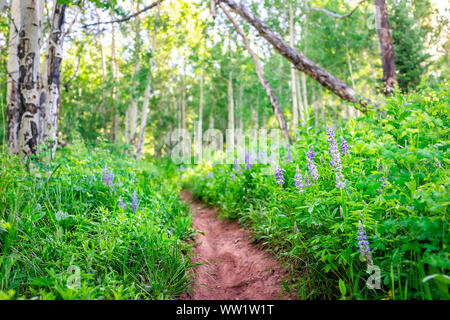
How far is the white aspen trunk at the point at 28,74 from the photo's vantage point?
3721mm

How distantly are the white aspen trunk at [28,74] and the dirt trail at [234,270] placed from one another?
2.96 m

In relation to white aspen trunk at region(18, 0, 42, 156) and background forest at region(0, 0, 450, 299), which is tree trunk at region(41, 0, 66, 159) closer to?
background forest at region(0, 0, 450, 299)

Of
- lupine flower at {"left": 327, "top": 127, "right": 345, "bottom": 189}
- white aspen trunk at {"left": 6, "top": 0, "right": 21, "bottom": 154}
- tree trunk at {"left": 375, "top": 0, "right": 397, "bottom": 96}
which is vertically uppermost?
tree trunk at {"left": 375, "top": 0, "right": 397, "bottom": 96}

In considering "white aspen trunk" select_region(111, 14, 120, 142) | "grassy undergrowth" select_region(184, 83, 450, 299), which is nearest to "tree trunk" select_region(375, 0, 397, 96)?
"grassy undergrowth" select_region(184, 83, 450, 299)

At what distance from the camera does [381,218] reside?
1.79 metres

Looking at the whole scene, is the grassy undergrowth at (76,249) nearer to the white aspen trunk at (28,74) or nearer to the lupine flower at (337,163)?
the white aspen trunk at (28,74)

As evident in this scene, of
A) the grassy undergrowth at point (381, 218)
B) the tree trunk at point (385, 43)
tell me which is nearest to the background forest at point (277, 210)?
the grassy undergrowth at point (381, 218)

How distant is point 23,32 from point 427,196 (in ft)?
17.0

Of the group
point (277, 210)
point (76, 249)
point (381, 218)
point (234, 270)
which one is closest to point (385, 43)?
point (277, 210)

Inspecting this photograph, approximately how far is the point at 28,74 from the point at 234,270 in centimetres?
405

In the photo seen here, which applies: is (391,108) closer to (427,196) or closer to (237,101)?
(427,196)

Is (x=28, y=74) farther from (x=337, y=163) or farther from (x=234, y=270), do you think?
(x=337, y=163)

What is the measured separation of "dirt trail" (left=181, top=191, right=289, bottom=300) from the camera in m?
2.34

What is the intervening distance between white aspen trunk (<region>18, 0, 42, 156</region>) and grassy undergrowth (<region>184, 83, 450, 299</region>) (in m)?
3.66
